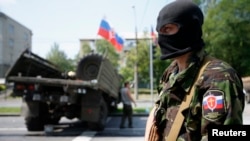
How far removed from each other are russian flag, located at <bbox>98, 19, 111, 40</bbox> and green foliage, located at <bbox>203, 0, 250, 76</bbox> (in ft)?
58.0

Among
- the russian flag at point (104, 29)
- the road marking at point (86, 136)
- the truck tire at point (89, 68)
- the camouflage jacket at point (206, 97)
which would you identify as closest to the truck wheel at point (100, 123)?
the road marking at point (86, 136)

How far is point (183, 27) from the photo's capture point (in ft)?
5.84

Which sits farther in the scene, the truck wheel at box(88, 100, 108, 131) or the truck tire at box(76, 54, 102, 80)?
the truck tire at box(76, 54, 102, 80)

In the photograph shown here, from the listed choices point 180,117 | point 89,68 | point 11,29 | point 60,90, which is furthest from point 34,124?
point 11,29

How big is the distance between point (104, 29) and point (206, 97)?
1623 centimetres

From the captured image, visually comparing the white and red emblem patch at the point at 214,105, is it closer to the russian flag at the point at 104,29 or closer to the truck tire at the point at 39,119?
the truck tire at the point at 39,119

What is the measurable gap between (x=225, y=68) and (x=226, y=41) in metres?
36.1

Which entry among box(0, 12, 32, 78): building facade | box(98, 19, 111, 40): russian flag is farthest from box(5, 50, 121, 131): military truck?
box(0, 12, 32, 78): building facade

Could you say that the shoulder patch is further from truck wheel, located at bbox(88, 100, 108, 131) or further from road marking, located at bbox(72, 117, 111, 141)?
truck wheel, located at bbox(88, 100, 108, 131)

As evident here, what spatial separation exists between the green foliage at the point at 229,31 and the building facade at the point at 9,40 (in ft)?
129

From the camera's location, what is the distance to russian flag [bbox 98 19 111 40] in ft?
57.4

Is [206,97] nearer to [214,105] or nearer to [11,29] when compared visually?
[214,105]

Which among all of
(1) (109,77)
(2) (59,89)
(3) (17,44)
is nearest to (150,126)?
(2) (59,89)

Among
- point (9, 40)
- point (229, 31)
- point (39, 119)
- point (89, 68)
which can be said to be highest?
point (9, 40)
